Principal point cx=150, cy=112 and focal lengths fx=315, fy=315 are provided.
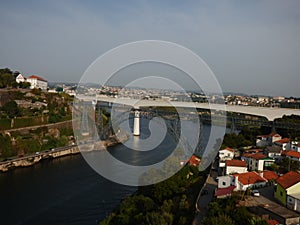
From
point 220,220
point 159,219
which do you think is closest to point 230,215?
point 220,220

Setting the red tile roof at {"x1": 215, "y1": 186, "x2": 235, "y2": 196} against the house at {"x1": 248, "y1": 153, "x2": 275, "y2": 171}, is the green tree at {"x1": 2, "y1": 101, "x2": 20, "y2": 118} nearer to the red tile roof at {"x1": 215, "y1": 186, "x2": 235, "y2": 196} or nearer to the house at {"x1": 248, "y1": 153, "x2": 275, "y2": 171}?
the house at {"x1": 248, "y1": 153, "x2": 275, "y2": 171}

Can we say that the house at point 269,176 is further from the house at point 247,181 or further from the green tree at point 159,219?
the green tree at point 159,219

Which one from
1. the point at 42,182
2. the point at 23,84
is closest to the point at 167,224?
the point at 42,182

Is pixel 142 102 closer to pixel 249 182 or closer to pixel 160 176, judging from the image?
pixel 160 176

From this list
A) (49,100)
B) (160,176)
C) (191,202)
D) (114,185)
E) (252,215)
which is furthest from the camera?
(49,100)

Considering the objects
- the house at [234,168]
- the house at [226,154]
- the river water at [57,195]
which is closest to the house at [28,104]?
the river water at [57,195]

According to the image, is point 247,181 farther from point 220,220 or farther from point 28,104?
point 28,104
